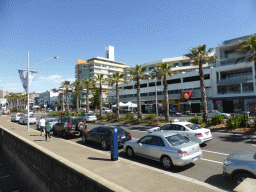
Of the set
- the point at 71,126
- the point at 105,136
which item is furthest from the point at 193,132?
the point at 71,126

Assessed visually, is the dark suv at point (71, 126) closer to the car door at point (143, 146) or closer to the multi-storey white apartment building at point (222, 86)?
the car door at point (143, 146)

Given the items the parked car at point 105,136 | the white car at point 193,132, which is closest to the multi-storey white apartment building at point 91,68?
the parked car at point 105,136

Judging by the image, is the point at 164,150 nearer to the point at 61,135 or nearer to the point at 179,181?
the point at 179,181

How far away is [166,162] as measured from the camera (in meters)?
7.56

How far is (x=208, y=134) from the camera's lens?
36.6 ft

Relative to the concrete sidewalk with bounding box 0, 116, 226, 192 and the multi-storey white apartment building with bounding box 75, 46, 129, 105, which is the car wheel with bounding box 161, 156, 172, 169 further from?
the multi-storey white apartment building with bounding box 75, 46, 129, 105

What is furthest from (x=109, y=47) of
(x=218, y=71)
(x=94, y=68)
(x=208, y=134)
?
(x=208, y=134)

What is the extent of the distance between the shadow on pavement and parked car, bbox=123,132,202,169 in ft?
3.28

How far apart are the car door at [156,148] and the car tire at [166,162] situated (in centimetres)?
21

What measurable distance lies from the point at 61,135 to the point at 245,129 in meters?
16.1

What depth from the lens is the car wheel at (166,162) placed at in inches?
292

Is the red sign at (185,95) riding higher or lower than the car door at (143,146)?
higher

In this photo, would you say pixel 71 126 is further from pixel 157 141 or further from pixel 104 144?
pixel 157 141

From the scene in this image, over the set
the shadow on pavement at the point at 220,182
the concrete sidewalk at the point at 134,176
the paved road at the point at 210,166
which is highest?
the concrete sidewalk at the point at 134,176
